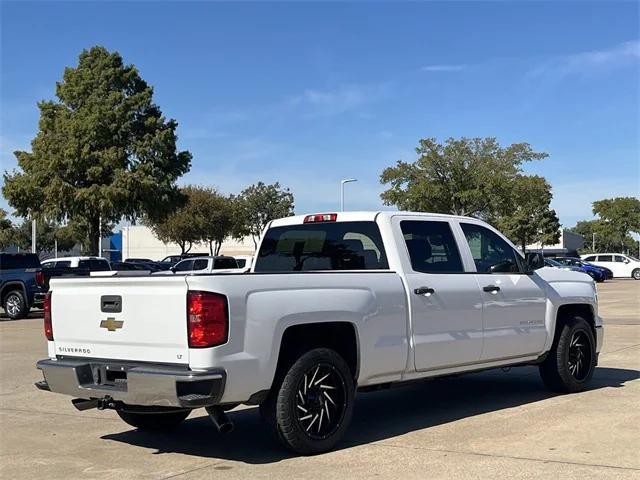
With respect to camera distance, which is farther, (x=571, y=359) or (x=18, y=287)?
(x=18, y=287)

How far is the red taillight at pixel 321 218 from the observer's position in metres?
7.84

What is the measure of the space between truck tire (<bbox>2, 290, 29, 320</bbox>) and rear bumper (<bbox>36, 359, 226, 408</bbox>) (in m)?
16.9

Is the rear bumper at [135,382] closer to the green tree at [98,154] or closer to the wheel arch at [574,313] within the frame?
the wheel arch at [574,313]

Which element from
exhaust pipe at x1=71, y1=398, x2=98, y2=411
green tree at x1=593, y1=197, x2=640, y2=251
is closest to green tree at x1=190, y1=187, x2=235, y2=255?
green tree at x1=593, y1=197, x2=640, y2=251

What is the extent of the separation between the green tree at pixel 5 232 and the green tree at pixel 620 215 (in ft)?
234

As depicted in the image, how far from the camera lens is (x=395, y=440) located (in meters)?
6.85

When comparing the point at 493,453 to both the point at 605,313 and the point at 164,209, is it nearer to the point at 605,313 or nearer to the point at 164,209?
the point at 605,313

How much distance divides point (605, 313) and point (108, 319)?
1842 cm

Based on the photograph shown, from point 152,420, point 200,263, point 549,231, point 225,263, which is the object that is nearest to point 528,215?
point 549,231

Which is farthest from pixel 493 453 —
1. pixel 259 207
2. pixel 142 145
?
pixel 259 207

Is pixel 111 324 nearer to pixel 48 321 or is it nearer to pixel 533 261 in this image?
pixel 48 321

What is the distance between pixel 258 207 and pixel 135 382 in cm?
6260

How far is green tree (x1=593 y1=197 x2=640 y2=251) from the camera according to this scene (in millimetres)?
98812

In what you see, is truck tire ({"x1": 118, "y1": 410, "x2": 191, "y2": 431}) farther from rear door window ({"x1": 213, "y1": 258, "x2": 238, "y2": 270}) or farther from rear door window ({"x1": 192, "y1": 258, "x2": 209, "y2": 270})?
rear door window ({"x1": 192, "y1": 258, "x2": 209, "y2": 270})
